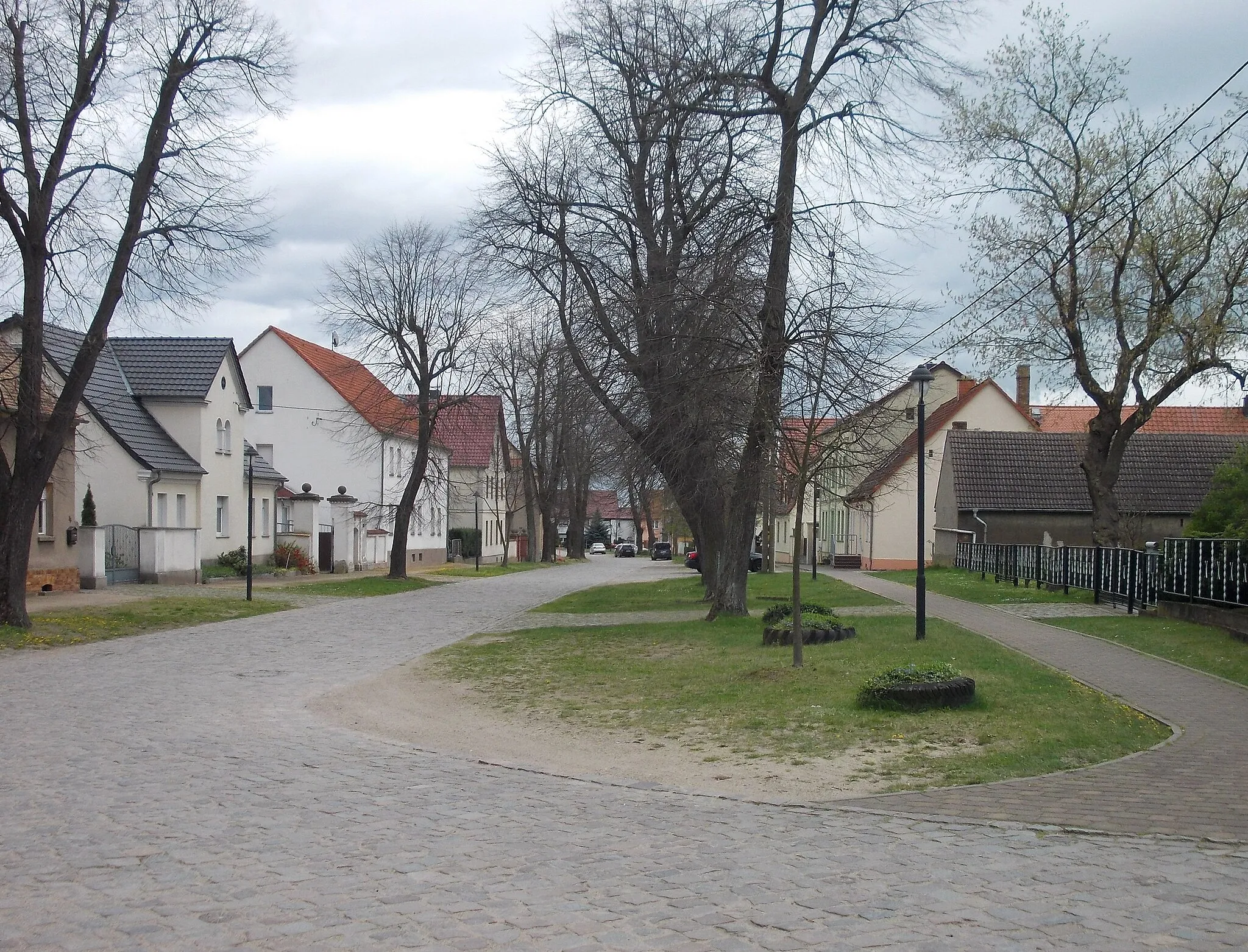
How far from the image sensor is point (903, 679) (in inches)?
456

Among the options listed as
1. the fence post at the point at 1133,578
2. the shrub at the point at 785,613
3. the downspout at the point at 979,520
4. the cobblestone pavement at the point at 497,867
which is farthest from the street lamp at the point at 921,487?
the downspout at the point at 979,520

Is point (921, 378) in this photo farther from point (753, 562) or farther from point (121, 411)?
point (753, 562)

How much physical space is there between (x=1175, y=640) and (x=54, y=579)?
2540 centimetres

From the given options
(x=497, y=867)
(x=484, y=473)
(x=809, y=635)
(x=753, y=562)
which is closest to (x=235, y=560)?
(x=753, y=562)

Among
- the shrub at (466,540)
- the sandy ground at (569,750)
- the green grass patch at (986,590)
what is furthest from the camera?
the shrub at (466,540)

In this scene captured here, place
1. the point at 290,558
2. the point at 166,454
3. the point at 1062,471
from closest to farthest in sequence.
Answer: the point at 166,454
the point at 290,558
the point at 1062,471

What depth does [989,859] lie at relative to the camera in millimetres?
6590

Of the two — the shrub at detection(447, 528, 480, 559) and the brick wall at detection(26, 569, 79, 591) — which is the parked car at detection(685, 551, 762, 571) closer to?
the shrub at detection(447, 528, 480, 559)

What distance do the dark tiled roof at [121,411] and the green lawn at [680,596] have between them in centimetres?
1352

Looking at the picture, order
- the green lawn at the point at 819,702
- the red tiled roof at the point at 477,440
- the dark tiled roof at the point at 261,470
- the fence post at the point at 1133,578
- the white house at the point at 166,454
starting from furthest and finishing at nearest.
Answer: the red tiled roof at the point at 477,440
the dark tiled roof at the point at 261,470
the white house at the point at 166,454
the fence post at the point at 1133,578
the green lawn at the point at 819,702

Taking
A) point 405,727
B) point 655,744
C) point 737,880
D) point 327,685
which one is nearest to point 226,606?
point 327,685

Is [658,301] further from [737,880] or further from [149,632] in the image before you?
[737,880]

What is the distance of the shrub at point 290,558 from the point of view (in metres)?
46.3

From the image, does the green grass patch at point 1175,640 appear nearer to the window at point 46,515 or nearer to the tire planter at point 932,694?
the tire planter at point 932,694
